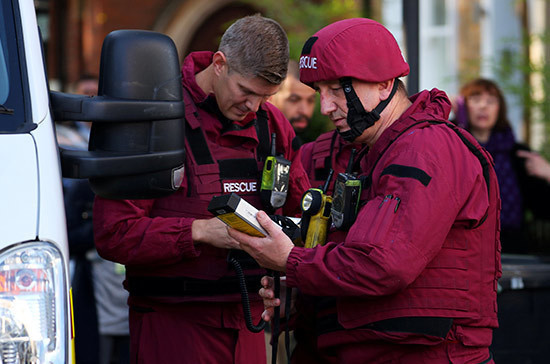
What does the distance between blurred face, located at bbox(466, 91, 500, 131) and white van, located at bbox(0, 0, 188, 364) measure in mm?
3387

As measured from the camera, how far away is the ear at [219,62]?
3127 millimetres

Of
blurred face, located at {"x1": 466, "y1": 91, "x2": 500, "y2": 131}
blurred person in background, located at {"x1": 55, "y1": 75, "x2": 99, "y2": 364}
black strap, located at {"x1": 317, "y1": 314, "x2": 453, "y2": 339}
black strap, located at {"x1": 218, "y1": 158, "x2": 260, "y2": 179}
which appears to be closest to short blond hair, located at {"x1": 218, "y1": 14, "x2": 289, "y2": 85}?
black strap, located at {"x1": 218, "y1": 158, "x2": 260, "y2": 179}

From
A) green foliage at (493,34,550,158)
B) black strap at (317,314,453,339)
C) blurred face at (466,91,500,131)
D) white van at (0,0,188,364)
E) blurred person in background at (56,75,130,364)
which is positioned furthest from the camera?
green foliage at (493,34,550,158)

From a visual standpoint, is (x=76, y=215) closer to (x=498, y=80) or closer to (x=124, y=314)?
(x=124, y=314)

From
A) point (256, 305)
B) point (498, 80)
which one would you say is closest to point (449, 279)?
point (256, 305)

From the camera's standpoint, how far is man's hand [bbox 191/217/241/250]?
2842 millimetres

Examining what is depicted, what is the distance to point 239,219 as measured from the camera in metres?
2.54

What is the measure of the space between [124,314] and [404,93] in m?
3.37

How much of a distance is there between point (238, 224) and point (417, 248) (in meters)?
0.58

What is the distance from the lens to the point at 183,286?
2.99m

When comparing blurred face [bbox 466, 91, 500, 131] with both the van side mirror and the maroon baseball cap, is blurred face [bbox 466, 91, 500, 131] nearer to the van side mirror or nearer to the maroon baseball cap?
the maroon baseball cap

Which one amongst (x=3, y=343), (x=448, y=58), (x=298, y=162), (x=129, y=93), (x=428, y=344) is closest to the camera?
(x=3, y=343)

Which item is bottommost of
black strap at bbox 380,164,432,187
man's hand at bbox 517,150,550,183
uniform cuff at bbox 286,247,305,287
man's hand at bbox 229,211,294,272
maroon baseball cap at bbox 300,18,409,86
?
uniform cuff at bbox 286,247,305,287

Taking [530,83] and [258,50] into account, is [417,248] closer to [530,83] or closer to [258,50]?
[258,50]
